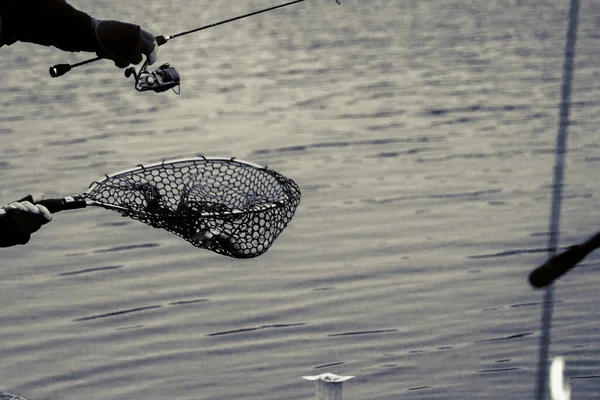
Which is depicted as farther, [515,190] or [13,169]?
[13,169]

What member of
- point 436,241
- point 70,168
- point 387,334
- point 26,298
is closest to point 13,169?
point 70,168

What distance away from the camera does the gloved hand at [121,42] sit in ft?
11.5

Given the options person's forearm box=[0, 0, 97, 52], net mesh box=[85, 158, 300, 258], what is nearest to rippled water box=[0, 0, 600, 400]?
net mesh box=[85, 158, 300, 258]

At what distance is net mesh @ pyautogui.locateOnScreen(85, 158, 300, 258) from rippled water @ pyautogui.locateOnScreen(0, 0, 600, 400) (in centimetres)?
224

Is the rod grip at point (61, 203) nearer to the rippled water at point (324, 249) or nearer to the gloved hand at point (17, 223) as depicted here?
the gloved hand at point (17, 223)

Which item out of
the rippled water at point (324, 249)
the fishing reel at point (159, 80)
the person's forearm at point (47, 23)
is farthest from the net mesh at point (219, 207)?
the rippled water at point (324, 249)

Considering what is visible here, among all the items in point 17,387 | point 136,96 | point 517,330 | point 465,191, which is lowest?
point 17,387

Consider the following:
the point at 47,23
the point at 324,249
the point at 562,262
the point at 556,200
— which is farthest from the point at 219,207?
the point at 324,249

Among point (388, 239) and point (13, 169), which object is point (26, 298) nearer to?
point (388, 239)

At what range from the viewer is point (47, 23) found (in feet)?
10.9

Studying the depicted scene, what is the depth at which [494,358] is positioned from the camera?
7012 millimetres

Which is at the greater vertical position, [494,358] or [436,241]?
[436,241]

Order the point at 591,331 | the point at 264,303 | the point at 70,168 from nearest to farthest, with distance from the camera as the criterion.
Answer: the point at 591,331 < the point at 264,303 < the point at 70,168

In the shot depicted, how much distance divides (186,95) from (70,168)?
5.85 m
